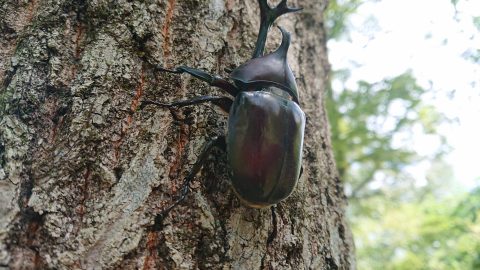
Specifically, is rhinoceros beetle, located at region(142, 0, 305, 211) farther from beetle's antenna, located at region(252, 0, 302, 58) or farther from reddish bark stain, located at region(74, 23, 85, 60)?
reddish bark stain, located at region(74, 23, 85, 60)

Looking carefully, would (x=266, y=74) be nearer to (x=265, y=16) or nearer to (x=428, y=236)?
(x=265, y=16)

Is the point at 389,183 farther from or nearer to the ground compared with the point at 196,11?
farther from the ground

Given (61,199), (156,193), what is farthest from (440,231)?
(61,199)

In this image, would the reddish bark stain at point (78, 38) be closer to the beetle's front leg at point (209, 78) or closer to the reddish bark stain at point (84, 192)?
the beetle's front leg at point (209, 78)

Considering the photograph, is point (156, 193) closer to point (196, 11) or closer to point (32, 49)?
point (32, 49)

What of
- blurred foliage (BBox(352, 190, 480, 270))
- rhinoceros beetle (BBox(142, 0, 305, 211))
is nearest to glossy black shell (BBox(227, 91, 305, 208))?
rhinoceros beetle (BBox(142, 0, 305, 211))

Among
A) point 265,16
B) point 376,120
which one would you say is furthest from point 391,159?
point 265,16
